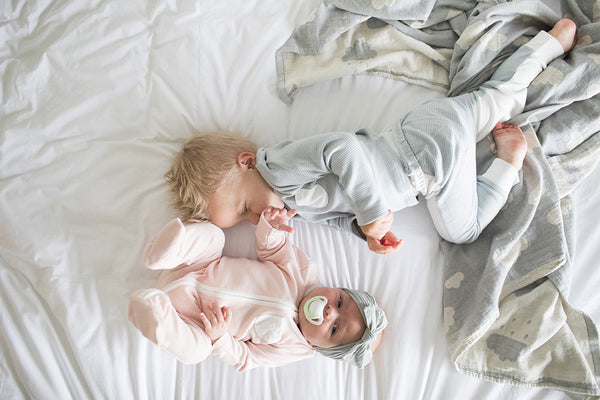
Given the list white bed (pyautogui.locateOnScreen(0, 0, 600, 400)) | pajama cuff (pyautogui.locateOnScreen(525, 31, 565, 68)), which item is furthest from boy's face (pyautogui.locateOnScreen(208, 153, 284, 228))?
pajama cuff (pyautogui.locateOnScreen(525, 31, 565, 68))

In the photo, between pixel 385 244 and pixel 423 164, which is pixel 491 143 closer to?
pixel 423 164

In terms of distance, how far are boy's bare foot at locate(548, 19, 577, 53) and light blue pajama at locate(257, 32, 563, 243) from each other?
3cm

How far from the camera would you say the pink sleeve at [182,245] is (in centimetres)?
99

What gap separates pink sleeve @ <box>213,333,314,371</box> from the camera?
3.55 ft

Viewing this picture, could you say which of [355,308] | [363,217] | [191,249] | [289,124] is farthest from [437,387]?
[289,124]

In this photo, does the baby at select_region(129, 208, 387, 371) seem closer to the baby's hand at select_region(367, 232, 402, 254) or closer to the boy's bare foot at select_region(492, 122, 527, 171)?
the baby's hand at select_region(367, 232, 402, 254)

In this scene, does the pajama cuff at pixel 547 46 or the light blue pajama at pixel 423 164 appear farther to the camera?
the pajama cuff at pixel 547 46

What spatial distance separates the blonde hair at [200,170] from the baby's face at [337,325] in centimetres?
41

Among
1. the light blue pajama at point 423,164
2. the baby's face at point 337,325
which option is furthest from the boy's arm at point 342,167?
the baby's face at point 337,325

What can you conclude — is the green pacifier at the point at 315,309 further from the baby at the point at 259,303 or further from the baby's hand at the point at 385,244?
the baby's hand at the point at 385,244

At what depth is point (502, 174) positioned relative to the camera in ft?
3.61

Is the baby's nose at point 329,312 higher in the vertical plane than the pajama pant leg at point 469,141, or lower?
lower

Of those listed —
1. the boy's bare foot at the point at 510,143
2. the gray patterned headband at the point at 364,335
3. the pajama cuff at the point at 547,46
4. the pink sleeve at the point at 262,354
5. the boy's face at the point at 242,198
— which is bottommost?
the pink sleeve at the point at 262,354

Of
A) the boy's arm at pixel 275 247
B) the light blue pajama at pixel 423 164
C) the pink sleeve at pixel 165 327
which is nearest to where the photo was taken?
the pink sleeve at pixel 165 327
